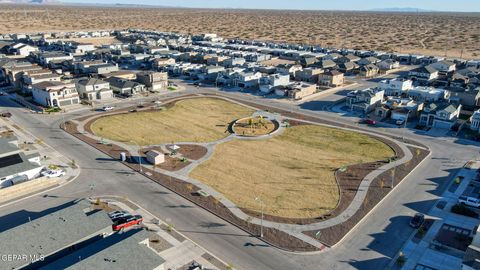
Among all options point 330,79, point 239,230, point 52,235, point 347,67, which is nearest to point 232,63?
point 330,79

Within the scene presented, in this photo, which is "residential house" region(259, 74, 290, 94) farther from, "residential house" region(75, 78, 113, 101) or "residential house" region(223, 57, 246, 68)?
"residential house" region(75, 78, 113, 101)

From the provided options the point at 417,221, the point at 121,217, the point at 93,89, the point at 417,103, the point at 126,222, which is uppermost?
the point at 417,103

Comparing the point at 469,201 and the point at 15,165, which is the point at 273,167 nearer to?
the point at 469,201

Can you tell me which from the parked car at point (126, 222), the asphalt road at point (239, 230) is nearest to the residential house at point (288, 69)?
the asphalt road at point (239, 230)

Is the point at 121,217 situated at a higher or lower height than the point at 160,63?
lower

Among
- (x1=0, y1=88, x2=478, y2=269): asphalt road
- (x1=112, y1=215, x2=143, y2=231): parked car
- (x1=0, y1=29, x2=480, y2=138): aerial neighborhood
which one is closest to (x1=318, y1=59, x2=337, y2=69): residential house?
(x1=0, y1=29, x2=480, y2=138): aerial neighborhood

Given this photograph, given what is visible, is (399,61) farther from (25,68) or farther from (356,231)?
(25,68)

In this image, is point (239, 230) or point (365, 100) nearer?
point (239, 230)

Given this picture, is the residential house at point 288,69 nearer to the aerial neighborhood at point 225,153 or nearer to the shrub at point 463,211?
the aerial neighborhood at point 225,153
